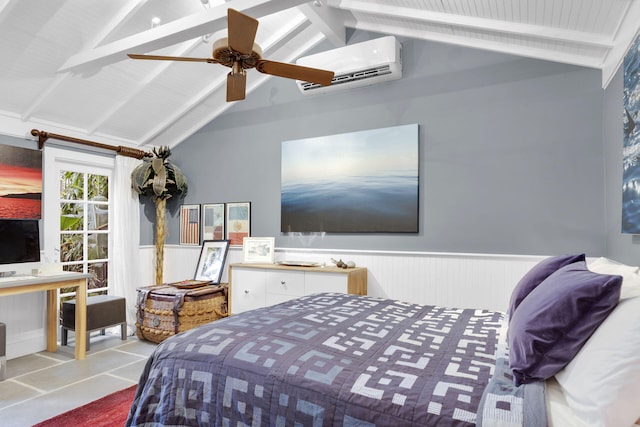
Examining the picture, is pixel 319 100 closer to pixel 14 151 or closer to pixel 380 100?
pixel 380 100

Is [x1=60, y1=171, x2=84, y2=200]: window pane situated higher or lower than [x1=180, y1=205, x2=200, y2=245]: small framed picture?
higher

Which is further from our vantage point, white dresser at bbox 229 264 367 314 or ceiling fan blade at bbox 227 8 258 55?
white dresser at bbox 229 264 367 314

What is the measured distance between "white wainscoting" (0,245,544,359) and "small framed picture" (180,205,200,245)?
4.60ft

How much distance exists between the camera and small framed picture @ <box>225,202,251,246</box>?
4531mm

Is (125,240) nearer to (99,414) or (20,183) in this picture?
(20,183)

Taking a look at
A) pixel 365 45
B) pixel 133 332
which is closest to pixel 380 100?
pixel 365 45

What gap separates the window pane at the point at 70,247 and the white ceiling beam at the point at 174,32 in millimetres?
1788

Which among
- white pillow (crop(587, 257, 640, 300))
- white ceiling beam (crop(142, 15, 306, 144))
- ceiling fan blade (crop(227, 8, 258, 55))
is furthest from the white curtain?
white pillow (crop(587, 257, 640, 300))

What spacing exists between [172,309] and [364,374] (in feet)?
10.1

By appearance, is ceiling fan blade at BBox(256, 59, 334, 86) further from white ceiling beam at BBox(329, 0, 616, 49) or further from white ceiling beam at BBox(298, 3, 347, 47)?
white ceiling beam at BBox(329, 0, 616, 49)

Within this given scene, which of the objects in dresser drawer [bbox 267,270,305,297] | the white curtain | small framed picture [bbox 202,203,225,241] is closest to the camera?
dresser drawer [bbox 267,270,305,297]

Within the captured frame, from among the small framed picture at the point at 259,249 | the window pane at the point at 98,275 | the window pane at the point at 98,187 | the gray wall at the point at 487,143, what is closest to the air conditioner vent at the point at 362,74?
the gray wall at the point at 487,143

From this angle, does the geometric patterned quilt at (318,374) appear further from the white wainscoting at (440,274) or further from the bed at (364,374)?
the white wainscoting at (440,274)

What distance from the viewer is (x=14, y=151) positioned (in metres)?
3.60
